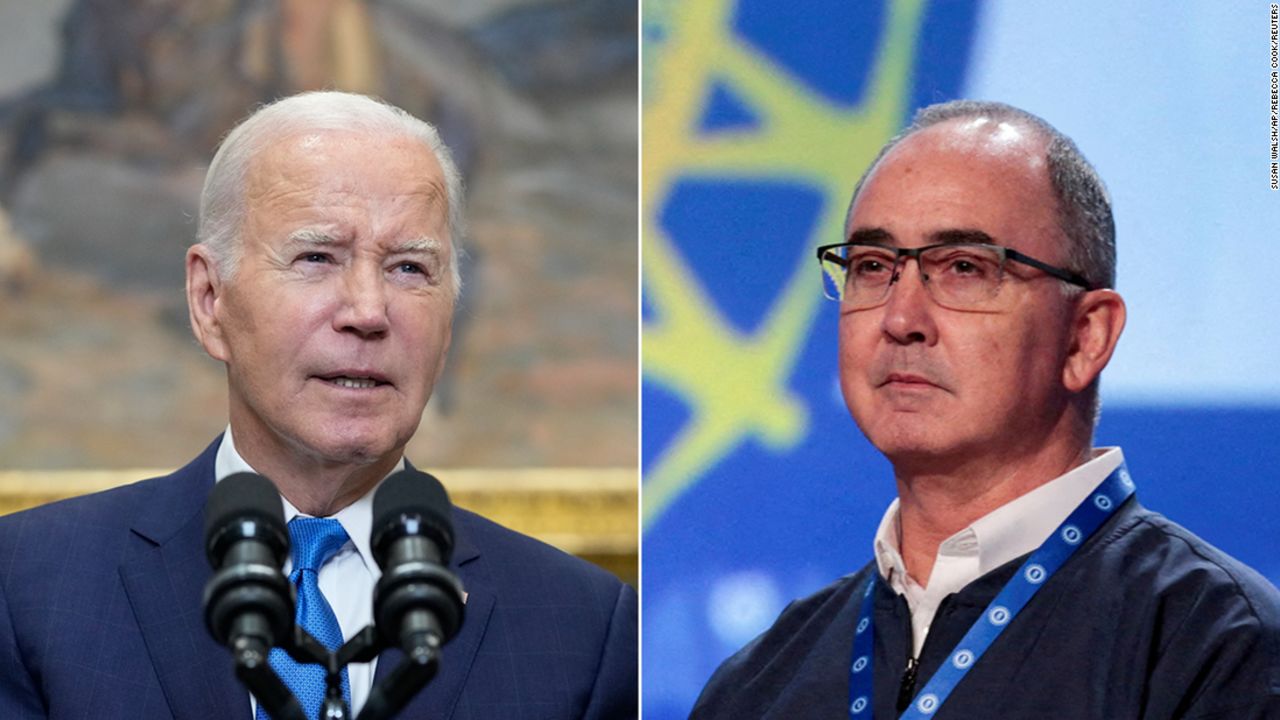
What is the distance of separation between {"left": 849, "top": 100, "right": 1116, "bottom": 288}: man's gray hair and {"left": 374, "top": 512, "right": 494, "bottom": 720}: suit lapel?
42.7 inches

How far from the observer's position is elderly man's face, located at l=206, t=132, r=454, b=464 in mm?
2932

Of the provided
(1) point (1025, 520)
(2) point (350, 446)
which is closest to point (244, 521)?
(2) point (350, 446)

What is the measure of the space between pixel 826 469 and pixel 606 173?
120 inches

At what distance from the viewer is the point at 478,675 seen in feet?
10.0

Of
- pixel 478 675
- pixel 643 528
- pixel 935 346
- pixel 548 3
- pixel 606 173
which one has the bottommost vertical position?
pixel 478 675

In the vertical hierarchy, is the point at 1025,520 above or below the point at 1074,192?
below

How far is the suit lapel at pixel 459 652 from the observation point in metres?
2.98

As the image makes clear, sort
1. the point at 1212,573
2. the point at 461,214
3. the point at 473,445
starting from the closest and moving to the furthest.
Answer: the point at 1212,573 → the point at 461,214 → the point at 473,445

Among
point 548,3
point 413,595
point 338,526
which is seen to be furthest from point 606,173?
point 413,595

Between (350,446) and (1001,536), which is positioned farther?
(350,446)

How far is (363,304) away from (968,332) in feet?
3.27

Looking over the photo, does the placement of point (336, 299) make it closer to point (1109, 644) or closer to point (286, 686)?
point (286, 686)

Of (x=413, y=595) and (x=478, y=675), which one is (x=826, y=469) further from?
(x=413, y=595)

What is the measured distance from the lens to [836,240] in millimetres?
3057
